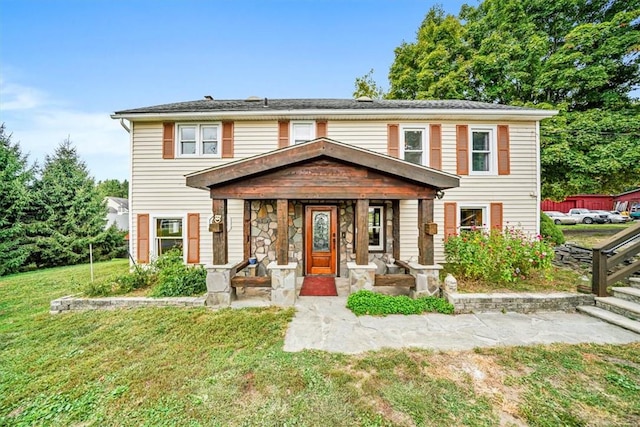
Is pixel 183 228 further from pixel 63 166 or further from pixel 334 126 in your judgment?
pixel 63 166

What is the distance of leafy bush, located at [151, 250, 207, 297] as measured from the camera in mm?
5008

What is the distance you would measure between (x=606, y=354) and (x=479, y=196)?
512 cm

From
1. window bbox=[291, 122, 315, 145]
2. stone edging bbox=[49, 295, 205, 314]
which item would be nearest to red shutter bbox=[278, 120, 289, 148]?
window bbox=[291, 122, 315, 145]

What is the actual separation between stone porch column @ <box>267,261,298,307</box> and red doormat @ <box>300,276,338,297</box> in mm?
697

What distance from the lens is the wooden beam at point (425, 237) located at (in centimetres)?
510

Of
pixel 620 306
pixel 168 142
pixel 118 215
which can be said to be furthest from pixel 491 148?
pixel 118 215

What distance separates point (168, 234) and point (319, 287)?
16.8 feet

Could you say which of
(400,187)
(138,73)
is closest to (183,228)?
(400,187)

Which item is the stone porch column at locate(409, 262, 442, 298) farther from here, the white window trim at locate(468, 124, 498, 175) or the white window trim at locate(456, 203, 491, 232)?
the white window trim at locate(468, 124, 498, 175)

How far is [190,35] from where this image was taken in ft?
38.6

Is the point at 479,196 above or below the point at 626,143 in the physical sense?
below

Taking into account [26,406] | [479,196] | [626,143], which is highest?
[626,143]

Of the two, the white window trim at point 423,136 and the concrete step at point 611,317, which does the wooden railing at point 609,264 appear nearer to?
the concrete step at point 611,317

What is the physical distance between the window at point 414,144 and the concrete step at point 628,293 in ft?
16.1
